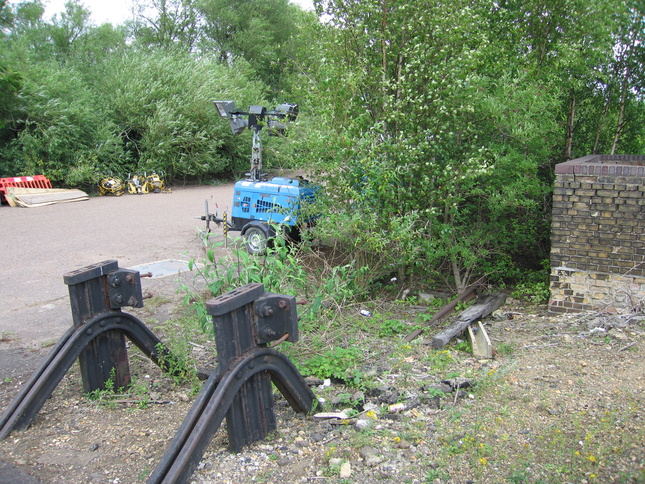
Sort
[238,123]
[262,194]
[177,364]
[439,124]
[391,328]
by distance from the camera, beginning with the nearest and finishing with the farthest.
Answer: [177,364] → [391,328] → [439,124] → [262,194] → [238,123]

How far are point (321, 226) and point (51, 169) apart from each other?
573 inches

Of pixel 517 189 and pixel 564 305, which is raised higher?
pixel 517 189

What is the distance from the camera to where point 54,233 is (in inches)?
476

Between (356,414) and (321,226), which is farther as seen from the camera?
(321,226)

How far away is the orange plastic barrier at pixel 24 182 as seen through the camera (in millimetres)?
16750

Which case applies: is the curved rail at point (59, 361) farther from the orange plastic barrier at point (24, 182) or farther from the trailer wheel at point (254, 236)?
the orange plastic barrier at point (24, 182)

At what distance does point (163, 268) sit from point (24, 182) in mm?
11003

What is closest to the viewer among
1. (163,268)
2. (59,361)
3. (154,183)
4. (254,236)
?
(59,361)

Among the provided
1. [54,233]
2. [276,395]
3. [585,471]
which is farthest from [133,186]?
[585,471]

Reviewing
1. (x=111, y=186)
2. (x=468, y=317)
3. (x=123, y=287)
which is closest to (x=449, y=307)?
(x=468, y=317)

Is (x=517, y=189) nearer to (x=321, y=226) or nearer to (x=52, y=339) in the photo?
(x=321, y=226)

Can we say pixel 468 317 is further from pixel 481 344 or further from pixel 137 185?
pixel 137 185

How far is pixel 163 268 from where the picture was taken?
29.3 ft

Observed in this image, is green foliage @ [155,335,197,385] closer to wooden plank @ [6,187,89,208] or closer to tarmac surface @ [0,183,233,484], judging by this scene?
tarmac surface @ [0,183,233,484]
